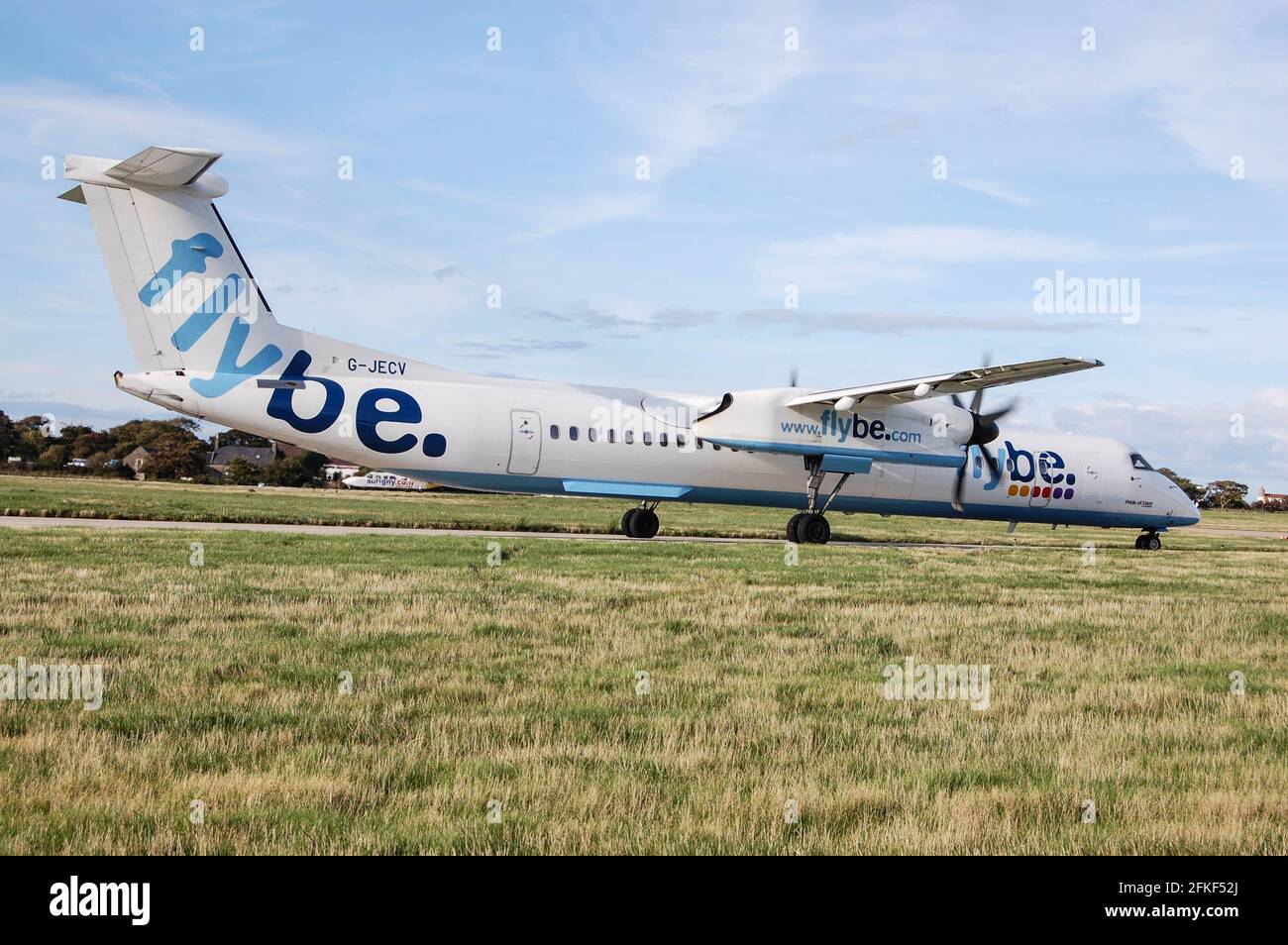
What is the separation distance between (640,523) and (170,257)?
43.4 feet

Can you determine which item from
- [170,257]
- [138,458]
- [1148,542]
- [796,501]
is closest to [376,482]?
[138,458]

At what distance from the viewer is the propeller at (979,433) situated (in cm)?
3032

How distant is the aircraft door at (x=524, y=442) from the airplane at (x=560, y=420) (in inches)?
1.4

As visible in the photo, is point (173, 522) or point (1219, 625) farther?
point (173, 522)

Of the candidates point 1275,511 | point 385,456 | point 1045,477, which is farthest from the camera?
point 1275,511

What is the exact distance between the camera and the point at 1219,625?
1365 cm

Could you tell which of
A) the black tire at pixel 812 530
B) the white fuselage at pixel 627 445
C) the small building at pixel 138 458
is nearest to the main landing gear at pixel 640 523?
the white fuselage at pixel 627 445

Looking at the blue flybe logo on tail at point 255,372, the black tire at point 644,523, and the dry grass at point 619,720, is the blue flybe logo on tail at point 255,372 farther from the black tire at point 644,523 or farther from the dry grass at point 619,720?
the dry grass at point 619,720

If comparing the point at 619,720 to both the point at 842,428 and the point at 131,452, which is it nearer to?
the point at 842,428

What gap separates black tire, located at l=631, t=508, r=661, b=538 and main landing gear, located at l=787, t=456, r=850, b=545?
12.2 ft

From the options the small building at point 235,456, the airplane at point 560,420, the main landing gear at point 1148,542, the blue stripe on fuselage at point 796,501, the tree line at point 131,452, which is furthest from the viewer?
the small building at point 235,456

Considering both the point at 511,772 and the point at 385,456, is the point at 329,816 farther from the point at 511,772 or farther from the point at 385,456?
the point at 385,456

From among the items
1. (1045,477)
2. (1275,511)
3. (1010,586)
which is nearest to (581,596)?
(1010,586)
